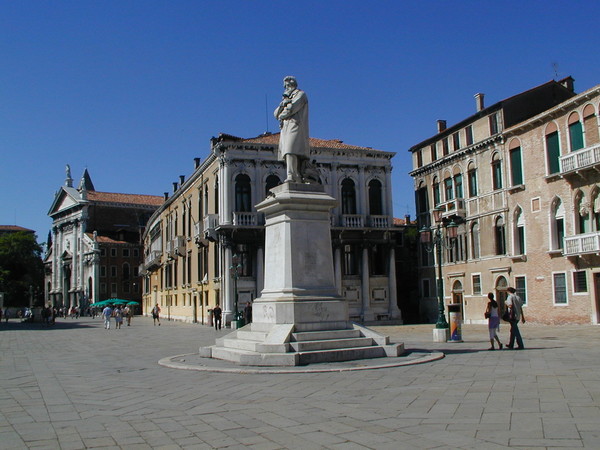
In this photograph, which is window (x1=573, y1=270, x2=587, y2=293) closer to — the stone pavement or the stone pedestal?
the stone pavement

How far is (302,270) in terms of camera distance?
43.1 ft

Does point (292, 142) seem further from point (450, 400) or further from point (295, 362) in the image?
point (450, 400)

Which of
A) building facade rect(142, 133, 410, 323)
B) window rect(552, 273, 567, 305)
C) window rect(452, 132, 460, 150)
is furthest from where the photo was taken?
building facade rect(142, 133, 410, 323)

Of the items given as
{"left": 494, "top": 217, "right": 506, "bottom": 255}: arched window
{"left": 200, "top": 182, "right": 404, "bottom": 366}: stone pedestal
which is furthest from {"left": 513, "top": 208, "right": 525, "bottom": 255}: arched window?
{"left": 200, "top": 182, "right": 404, "bottom": 366}: stone pedestal

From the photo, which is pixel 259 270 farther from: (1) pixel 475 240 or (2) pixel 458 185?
(2) pixel 458 185

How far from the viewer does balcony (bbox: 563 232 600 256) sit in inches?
1026

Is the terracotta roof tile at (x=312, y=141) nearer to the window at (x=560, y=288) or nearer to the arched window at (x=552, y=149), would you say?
the arched window at (x=552, y=149)

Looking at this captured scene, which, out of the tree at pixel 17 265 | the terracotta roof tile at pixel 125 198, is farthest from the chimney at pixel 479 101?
the terracotta roof tile at pixel 125 198

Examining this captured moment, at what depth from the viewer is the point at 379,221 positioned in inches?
1630

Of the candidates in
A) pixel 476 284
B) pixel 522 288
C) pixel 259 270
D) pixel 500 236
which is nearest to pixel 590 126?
pixel 500 236

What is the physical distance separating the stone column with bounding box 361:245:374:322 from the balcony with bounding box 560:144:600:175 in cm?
1526

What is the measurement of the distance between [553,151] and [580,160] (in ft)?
8.04

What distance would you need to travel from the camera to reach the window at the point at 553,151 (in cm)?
2909

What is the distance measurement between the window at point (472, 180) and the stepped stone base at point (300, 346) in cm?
2437
